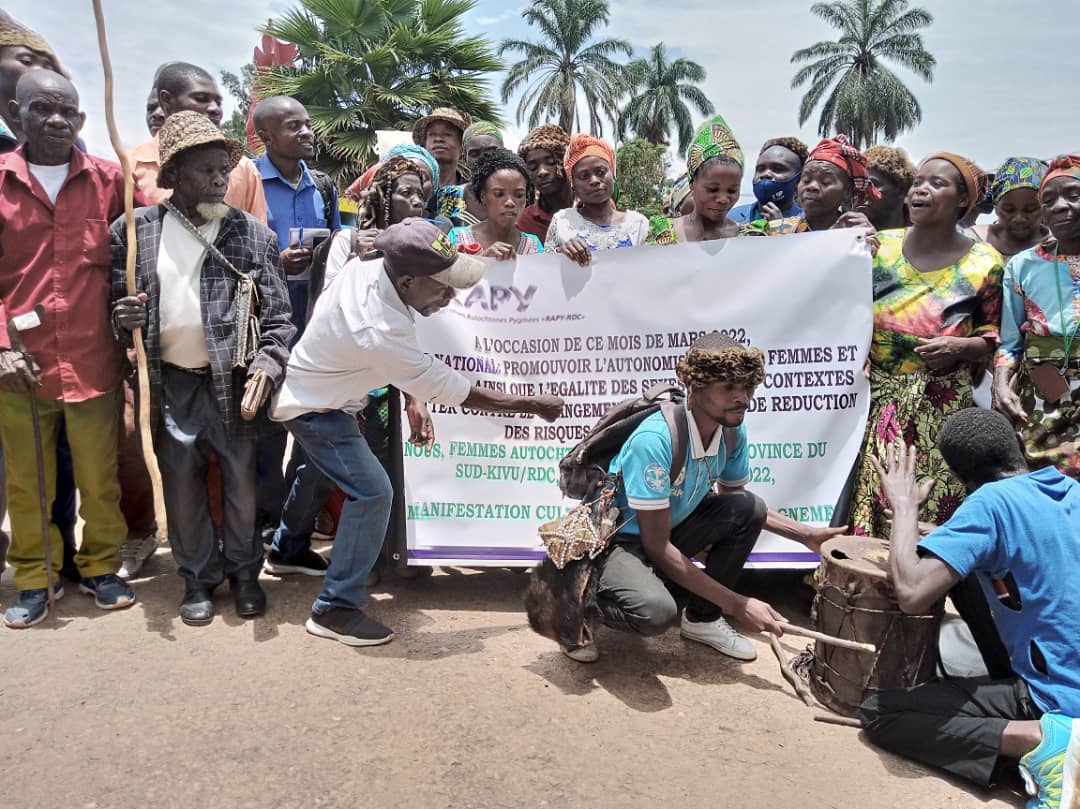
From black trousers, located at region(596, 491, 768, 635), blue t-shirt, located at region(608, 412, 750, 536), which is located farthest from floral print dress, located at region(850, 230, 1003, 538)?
blue t-shirt, located at region(608, 412, 750, 536)

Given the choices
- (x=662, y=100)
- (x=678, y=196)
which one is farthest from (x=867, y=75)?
(x=678, y=196)

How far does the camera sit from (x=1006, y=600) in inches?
104

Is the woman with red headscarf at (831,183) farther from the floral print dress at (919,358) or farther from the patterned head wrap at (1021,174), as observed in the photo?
the patterned head wrap at (1021,174)

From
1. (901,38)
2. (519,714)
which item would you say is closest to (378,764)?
(519,714)

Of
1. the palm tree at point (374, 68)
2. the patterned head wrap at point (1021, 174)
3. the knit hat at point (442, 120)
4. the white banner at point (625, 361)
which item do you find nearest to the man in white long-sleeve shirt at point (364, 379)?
the white banner at point (625, 361)

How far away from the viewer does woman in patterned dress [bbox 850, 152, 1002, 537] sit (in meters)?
3.75

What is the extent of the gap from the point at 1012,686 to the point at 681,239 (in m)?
2.63

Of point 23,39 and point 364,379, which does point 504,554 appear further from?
point 23,39

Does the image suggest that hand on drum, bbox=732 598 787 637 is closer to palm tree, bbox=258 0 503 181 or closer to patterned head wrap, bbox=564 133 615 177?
patterned head wrap, bbox=564 133 615 177

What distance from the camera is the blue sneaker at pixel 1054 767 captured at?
2.38m

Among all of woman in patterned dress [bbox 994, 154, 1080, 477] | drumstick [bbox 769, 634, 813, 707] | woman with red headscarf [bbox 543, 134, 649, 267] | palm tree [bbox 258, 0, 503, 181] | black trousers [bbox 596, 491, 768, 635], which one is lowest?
drumstick [bbox 769, 634, 813, 707]

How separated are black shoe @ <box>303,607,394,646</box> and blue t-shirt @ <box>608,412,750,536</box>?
3.89 ft

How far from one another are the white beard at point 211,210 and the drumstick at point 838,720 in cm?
332

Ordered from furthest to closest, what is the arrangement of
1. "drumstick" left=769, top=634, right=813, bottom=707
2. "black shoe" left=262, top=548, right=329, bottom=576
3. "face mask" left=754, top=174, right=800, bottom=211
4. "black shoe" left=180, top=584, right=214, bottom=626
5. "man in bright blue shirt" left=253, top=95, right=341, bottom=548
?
1. "face mask" left=754, top=174, right=800, bottom=211
2. "man in bright blue shirt" left=253, top=95, right=341, bottom=548
3. "black shoe" left=262, top=548, right=329, bottom=576
4. "black shoe" left=180, top=584, right=214, bottom=626
5. "drumstick" left=769, top=634, right=813, bottom=707
